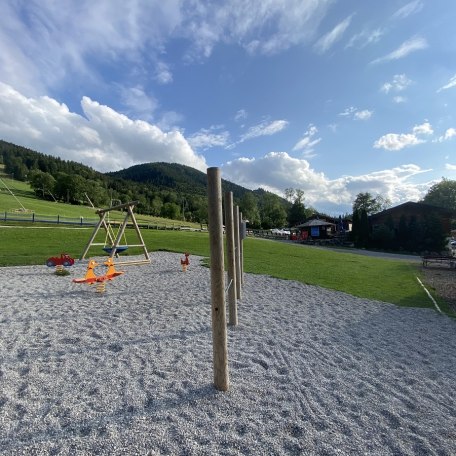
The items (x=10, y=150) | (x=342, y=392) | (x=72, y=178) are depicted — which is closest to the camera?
(x=342, y=392)

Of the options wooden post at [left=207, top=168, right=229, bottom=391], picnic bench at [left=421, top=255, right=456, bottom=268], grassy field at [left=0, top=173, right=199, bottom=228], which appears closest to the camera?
wooden post at [left=207, top=168, right=229, bottom=391]

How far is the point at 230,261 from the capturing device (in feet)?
19.0

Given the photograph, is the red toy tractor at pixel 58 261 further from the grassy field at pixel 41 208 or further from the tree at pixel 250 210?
the tree at pixel 250 210

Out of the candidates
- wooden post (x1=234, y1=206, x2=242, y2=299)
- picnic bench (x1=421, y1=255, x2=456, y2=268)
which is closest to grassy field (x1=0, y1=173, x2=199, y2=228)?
wooden post (x1=234, y1=206, x2=242, y2=299)

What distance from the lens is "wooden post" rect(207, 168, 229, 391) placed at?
3.45 m

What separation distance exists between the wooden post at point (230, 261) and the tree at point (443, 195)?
76.5m

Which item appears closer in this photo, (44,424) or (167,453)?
(167,453)

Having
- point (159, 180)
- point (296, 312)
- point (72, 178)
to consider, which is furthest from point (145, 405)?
point (159, 180)

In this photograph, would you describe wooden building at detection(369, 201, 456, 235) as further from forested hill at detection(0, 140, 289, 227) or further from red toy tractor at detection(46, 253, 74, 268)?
red toy tractor at detection(46, 253, 74, 268)

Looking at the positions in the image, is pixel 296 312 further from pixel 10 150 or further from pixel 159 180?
pixel 159 180

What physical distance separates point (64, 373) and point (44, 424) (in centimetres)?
98

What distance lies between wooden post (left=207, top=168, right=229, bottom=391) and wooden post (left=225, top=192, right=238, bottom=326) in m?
1.83

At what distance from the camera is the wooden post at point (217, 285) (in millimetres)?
3453

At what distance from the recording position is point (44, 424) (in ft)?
8.87
